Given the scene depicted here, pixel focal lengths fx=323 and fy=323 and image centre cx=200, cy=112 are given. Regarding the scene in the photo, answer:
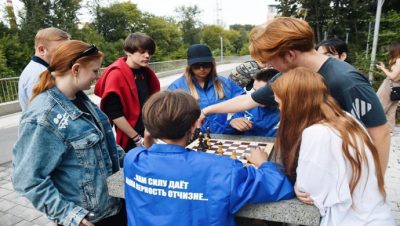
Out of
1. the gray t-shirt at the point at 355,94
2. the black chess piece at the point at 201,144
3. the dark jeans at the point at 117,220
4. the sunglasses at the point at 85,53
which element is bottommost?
the dark jeans at the point at 117,220

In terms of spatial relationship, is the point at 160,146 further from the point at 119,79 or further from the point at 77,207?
the point at 119,79

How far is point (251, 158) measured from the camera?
1982 millimetres

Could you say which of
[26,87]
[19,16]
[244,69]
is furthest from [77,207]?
[19,16]

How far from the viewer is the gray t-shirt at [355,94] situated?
170 centimetres

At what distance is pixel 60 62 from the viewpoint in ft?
6.29

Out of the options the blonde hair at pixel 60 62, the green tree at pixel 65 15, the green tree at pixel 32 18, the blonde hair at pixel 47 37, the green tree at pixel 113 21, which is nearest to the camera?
the blonde hair at pixel 60 62

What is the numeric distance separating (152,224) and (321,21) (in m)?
20.3

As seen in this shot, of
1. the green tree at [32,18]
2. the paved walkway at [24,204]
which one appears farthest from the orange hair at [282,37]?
the green tree at [32,18]

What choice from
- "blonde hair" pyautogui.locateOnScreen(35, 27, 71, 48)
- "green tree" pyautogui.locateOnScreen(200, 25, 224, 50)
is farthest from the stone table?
"green tree" pyautogui.locateOnScreen(200, 25, 224, 50)

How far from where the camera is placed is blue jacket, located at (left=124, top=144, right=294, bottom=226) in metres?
1.42

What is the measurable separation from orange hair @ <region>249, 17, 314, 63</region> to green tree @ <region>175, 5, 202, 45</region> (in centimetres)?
4925

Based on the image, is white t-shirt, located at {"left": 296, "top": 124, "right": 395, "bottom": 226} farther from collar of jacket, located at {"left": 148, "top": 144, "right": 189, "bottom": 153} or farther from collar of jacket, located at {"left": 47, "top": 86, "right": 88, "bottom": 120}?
collar of jacket, located at {"left": 47, "top": 86, "right": 88, "bottom": 120}

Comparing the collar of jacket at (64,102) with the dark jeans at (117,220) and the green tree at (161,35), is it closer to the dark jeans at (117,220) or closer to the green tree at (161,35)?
the dark jeans at (117,220)

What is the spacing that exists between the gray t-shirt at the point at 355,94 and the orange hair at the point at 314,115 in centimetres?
21
